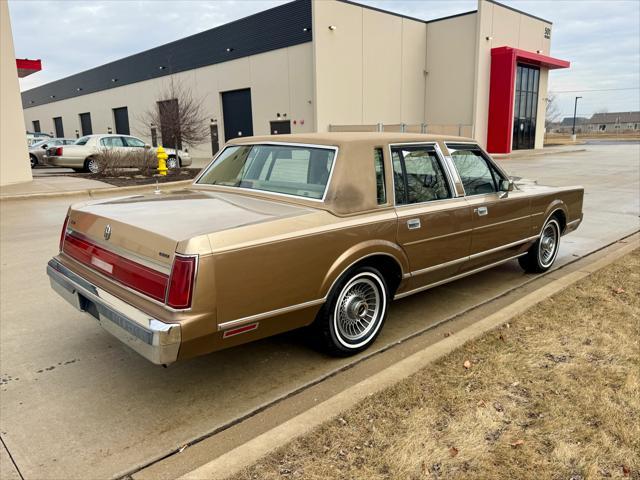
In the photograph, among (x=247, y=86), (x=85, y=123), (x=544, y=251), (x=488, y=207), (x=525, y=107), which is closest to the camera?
(x=488, y=207)

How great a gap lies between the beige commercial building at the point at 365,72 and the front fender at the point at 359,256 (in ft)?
74.6

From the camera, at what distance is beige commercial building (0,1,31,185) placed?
15.2 metres

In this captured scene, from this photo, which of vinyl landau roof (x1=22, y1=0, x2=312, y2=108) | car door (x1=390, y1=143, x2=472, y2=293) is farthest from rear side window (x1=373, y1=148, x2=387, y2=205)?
vinyl landau roof (x1=22, y1=0, x2=312, y2=108)

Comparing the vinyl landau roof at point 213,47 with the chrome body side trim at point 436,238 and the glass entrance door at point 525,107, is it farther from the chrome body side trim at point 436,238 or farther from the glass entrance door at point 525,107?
the chrome body side trim at point 436,238

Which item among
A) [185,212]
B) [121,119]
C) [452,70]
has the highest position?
[452,70]

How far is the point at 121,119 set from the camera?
4538cm

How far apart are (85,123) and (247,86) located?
26298 mm

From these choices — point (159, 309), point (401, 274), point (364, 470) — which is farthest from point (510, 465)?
point (159, 309)

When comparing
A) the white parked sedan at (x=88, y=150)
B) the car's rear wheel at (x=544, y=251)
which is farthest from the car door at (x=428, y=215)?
the white parked sedan at (x=88, y=150)

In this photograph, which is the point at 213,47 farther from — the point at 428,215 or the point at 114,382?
the point at 114,382

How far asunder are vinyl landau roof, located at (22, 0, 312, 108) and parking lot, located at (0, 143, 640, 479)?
25.4 meters

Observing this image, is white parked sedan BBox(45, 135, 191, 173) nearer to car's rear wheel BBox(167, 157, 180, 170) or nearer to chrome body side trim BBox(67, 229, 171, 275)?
car's rear wheel BBox(167, 157, 180, 170)

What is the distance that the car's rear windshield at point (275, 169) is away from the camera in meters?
3.82

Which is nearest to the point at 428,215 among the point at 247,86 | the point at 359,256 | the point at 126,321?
the point at 359,256
